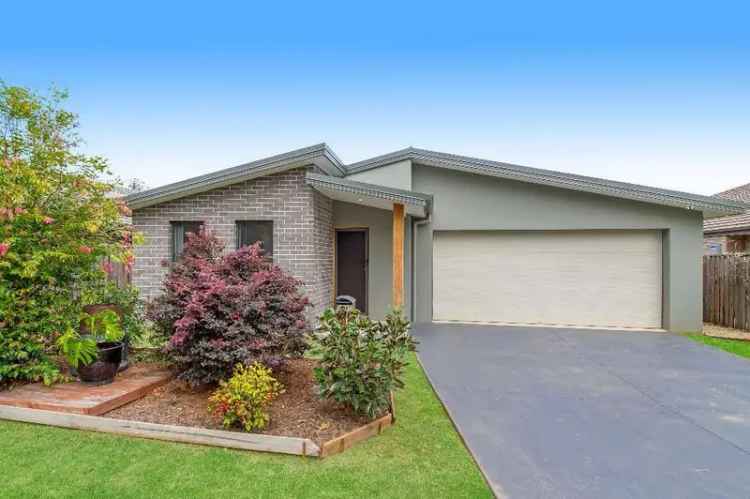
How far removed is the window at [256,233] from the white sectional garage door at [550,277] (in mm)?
4347

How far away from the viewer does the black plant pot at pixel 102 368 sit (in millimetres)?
4594

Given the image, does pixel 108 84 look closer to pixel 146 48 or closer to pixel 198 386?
pixel 146 48

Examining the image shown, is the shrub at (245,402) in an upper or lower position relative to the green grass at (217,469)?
upper

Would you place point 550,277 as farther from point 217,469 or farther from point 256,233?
point 217,469

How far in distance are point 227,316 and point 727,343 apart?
32.7 ft

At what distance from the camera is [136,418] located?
154 inches

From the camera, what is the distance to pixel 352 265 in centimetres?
1032

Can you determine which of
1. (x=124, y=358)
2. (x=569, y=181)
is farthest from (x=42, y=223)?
(x=569, y=181)

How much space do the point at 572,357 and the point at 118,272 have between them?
1182 cm

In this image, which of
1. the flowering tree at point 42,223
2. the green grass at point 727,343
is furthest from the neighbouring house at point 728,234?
the flowering tree at point 42,223

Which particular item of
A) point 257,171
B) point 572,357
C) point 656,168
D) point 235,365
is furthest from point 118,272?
point 656,168

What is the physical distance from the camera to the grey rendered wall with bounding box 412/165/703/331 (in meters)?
8.80

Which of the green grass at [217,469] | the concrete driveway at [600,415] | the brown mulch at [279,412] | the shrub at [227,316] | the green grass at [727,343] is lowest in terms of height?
the green grass at [727,343]

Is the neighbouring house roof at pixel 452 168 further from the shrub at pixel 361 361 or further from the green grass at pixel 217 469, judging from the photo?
the green grass at pixel 217 469
